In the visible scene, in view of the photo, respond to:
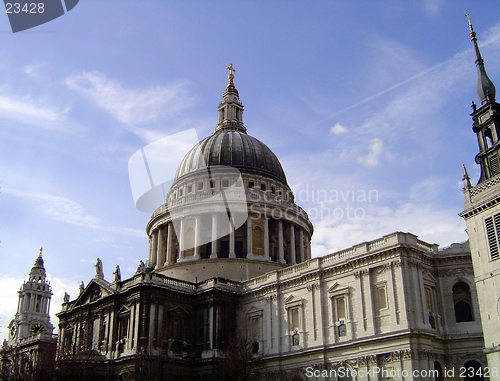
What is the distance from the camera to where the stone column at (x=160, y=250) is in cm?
7012

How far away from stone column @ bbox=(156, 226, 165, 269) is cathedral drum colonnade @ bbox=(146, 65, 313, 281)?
13cm

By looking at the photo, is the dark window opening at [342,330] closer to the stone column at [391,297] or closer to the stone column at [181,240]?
the stone column at [391,297]

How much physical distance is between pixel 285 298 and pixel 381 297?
10.3 m

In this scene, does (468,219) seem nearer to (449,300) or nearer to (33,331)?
(449,300)

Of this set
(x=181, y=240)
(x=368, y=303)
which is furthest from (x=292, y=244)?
(x=368, y=303)

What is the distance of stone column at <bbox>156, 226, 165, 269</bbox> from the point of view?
7012 cm

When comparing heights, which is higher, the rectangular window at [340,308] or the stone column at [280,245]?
the stone column at [280,245]

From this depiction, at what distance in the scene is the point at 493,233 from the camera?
3869 centimetres

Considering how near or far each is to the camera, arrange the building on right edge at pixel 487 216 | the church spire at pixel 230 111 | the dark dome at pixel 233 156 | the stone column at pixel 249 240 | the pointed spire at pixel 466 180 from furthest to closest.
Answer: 1. the church spire at pixel 230 111
2. the dark dome at pixel 233 156
3. the stone column at pixel 249 240
4. the pointed spire at pixel 466 180
5. the building on right edge at pixel 487 216

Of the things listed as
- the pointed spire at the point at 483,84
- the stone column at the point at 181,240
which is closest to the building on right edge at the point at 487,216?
the pointed spire at the point at 483,84

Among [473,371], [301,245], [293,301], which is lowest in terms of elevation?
[473,371]

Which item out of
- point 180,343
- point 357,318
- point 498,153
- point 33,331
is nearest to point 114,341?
point 180,343

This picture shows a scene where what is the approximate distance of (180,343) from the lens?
54062 millimetres

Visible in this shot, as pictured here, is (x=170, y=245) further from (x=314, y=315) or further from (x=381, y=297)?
(x=381, y=297)
